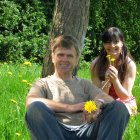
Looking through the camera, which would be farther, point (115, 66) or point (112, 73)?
point (115, 66)

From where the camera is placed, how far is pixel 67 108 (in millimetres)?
3639

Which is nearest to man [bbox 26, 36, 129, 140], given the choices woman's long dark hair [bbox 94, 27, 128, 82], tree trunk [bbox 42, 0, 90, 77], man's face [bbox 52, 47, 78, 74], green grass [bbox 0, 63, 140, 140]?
man's face [bbox 52, 47, 78, 74]

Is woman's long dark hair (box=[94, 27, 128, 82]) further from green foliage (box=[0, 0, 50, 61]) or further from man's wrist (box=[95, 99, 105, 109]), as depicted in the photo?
green foliage (box=[0, 0, 50, 61])

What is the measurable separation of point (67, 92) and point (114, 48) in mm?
1392

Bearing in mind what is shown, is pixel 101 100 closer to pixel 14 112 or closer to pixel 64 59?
pixel 64 59

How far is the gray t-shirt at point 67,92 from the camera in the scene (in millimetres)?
3680

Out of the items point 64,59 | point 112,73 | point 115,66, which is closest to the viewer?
point 64,59

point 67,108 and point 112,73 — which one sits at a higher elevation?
point 112,73

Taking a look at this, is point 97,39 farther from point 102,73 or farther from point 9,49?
point 102,73

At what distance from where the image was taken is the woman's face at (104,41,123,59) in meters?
5.02

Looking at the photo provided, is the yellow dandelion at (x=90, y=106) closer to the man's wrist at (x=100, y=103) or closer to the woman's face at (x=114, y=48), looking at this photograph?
the man's wrist at (x=100, y=103)

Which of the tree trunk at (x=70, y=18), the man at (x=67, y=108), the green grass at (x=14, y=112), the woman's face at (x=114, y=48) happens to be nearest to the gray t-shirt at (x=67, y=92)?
the man at (x=67, y=108)

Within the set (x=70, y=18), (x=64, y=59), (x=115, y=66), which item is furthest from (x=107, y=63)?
(x=64, y=59)

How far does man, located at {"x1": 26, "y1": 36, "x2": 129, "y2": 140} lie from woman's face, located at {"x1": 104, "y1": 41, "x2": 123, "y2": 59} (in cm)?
119
